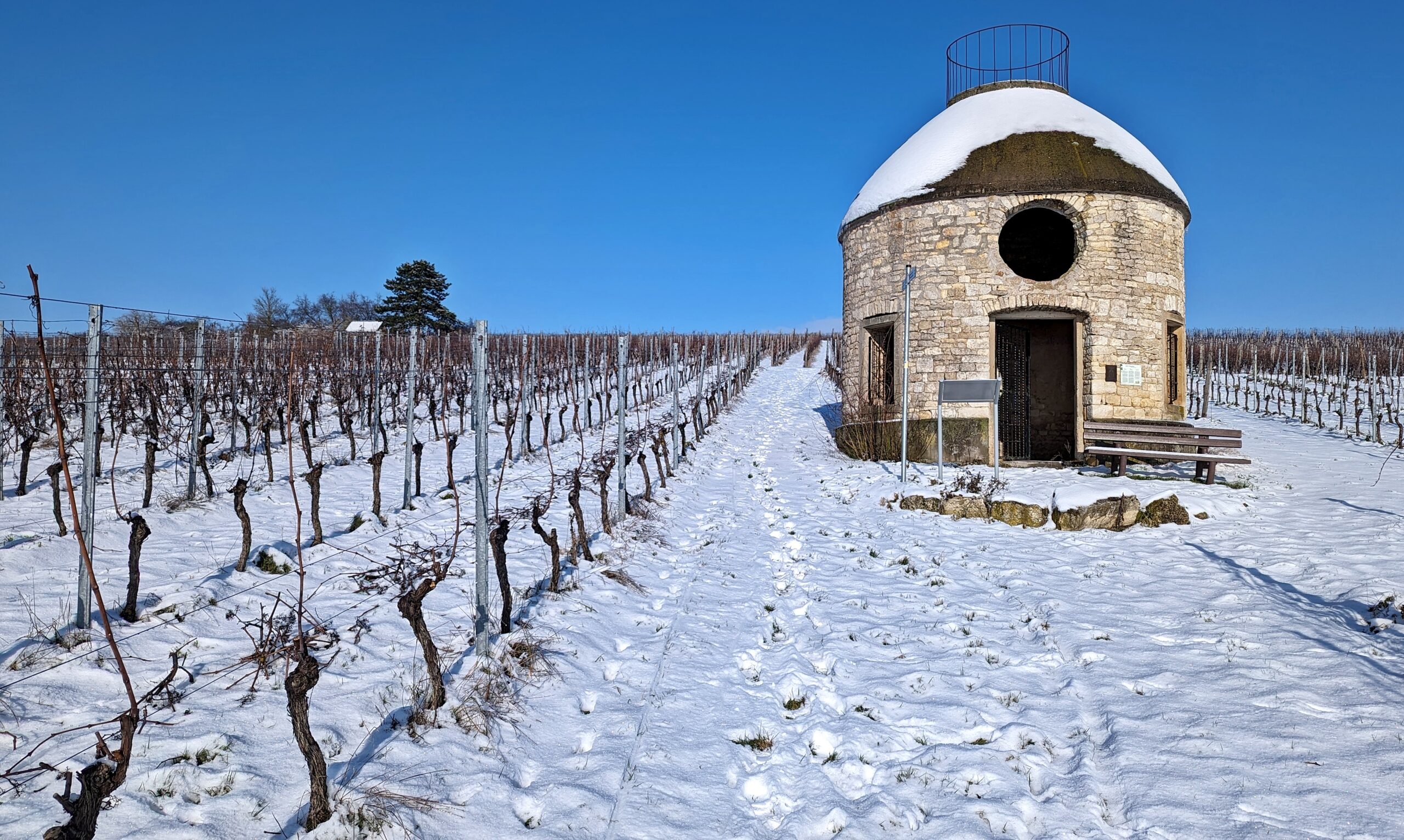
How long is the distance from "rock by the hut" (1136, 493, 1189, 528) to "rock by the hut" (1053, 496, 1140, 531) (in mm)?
116

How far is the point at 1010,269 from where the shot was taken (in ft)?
36.7

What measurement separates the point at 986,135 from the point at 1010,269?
224 cm

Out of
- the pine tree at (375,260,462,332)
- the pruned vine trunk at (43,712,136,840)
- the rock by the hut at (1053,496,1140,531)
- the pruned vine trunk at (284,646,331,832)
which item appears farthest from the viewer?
the pine tree at (375,260,462,332)

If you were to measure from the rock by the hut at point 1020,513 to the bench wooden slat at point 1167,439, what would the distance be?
2.70m

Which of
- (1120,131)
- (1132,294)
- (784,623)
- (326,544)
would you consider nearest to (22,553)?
(326,544)

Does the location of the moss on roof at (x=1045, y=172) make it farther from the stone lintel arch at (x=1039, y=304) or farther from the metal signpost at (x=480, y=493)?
the metal signpost at (x=480, y=493)

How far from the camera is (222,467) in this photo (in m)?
9.77

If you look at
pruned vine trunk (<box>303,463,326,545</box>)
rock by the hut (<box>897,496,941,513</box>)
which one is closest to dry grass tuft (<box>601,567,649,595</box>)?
pruned vine trunk (<box>303,463,326,545</box>)

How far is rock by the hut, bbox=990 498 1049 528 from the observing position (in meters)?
8.07

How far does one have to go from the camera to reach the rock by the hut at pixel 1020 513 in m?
8.07

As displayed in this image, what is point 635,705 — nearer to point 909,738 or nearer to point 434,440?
point 909,738

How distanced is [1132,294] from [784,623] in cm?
882

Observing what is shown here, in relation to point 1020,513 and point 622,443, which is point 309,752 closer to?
point 622,443

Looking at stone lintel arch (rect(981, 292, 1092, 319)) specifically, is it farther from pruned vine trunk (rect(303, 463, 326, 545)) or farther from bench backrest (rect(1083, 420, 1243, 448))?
pruned vine trunk (rect(303, 463, 326, 545))
